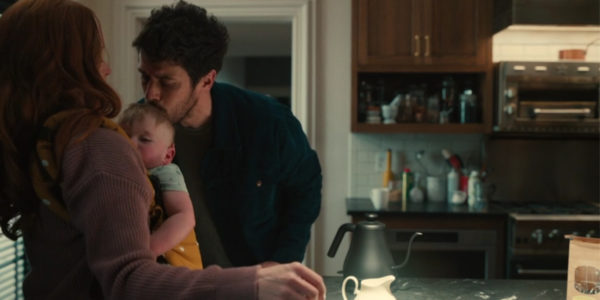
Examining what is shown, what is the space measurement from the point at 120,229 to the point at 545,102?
3351mm

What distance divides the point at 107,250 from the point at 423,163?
334cm

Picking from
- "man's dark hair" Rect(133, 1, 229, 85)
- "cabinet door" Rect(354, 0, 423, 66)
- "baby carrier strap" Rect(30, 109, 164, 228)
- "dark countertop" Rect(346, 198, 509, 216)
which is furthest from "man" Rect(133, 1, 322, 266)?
"cabinet door" Rect(354, 0, 423, 66)

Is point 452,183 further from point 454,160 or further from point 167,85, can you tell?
point 167,85

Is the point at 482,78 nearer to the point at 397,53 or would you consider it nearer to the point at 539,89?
the point at 539,89

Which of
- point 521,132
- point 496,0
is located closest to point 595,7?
point 496,0

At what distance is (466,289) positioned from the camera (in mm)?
1728

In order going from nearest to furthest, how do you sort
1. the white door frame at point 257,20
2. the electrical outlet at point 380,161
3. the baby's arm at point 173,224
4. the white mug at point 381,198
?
the baby's arm at point 173,224 < the white mug at point 381,198 < the white door frame at point 257,20 < the electrical outlet at point 380,161

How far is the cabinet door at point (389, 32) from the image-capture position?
11.7ft

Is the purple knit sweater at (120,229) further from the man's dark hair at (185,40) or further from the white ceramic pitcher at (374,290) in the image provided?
the man's dark hair at (185,40)

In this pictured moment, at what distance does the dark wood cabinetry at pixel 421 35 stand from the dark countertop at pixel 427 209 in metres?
0.51

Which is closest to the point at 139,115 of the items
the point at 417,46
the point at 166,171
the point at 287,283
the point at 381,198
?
the point at 166,171

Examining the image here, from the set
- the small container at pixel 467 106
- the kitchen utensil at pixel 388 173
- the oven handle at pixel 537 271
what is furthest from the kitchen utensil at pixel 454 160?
the oven handle at pixel 537 271

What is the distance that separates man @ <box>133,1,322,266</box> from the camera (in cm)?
178

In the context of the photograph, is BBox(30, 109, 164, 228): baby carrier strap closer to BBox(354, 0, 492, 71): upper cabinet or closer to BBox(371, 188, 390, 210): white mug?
BBox(371, 188, 390, 210): white mug
